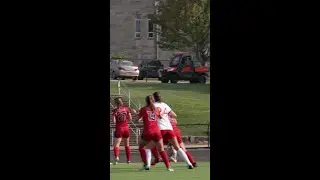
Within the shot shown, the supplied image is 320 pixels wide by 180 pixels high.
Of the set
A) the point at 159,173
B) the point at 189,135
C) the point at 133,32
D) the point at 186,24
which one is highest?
the point at 186,24

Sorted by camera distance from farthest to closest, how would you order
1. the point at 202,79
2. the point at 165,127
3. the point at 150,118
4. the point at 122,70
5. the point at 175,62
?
1. the point at 175,62
2. the point at 202,79
3. the point at 122,70
4. the point at 165,127
5. the point at 150,118

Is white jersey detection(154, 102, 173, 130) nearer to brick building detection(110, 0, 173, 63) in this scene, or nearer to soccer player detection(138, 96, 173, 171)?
soccer player detection(138, 96, 173, 171)

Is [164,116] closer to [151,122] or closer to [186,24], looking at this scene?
[151,122]

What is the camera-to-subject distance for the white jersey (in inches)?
574

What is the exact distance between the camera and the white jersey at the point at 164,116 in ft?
47.8

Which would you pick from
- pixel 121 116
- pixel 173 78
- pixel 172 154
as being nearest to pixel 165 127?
pixel 121 116

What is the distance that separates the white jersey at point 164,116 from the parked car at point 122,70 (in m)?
29.3

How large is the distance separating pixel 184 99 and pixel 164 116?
22.9 metres

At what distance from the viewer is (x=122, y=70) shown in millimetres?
44438
